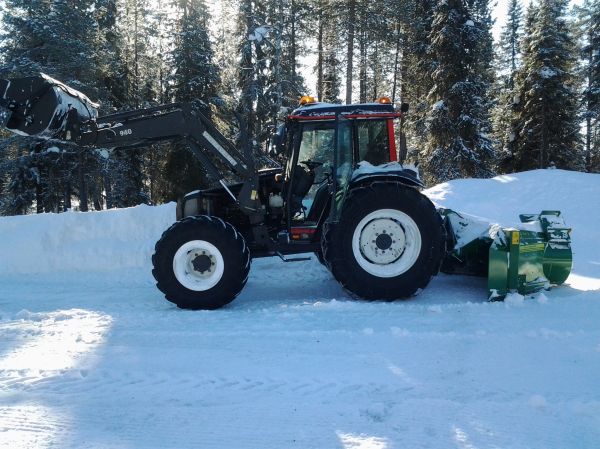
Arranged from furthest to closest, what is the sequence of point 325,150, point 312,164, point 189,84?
point 189,84, point 312,164, point 325,150

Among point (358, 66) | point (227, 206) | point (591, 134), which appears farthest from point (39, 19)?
point (591, 134)

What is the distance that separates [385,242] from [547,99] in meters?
23.5

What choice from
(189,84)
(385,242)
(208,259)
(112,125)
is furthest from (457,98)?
(208,259)

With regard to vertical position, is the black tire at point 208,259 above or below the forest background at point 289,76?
below

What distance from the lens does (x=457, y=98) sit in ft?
70.6

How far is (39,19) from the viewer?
20.7 m

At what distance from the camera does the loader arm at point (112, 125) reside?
574 cm

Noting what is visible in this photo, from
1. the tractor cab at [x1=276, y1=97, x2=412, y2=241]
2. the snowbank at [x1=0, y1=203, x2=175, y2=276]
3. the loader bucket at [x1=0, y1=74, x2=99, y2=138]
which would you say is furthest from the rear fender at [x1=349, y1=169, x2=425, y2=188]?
the snowbank at [x1=0, y1=203, x2=175, y2=276]

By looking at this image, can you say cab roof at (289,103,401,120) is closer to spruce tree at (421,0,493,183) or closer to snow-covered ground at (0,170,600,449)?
snow-covered ground at (0,170,600,449)

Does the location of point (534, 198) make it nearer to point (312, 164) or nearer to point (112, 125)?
point (312, 164)

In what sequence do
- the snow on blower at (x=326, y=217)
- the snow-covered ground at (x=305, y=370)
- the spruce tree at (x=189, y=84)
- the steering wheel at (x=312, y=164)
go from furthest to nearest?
1. the spruce tree at (x=189, y=84)
2. the steering wheel at (x=312, y=164)
3. the snow on blower at (x=326, y=217)
4. the snow-covered ground at (x=305, y=370)

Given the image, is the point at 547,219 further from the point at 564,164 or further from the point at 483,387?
the point at 564,164

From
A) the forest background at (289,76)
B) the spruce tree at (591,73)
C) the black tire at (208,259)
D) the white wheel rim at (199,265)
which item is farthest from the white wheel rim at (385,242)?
the spruce tree at (591,73)

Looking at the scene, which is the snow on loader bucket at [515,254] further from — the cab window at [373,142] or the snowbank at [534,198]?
the snowbank at [534,198]
